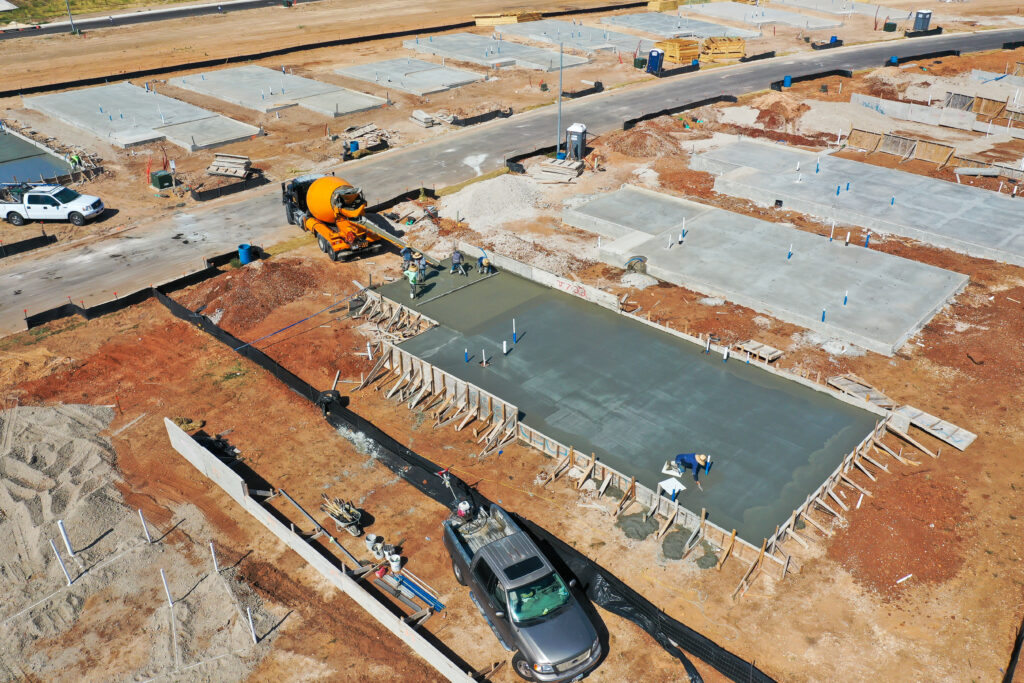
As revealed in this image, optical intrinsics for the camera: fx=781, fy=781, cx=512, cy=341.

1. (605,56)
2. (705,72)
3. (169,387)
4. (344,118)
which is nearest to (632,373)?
(169,387)

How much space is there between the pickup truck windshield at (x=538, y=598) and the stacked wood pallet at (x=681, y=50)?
192 ft

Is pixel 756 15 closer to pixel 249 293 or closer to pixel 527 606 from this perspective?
pixel 249 293

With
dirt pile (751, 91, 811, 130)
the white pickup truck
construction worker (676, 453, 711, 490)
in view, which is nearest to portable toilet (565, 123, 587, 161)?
dirt pile (751, 91, 811, 130)

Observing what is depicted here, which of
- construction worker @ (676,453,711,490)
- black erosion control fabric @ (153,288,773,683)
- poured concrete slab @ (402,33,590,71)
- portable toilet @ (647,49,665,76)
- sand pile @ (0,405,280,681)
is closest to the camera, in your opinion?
black erosion control fabric @ (153,288,773,683)

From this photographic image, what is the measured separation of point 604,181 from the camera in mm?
41875

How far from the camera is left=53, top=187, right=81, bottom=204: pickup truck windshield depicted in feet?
123

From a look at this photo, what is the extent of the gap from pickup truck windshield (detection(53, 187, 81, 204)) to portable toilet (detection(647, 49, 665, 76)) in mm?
42654

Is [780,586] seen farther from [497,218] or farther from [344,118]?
[344,118]

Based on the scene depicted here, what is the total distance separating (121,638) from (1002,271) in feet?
110

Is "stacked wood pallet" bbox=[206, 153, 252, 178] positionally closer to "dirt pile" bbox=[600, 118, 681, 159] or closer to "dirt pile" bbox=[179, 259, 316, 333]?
"dirt pile" bbox=[179, 259, 316, 333]

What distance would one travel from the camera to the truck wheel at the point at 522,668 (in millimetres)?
15648

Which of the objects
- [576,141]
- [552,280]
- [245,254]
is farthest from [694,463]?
[576,141]

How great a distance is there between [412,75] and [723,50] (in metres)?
27.0

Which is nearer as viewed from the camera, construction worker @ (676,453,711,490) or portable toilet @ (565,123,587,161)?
construction worker @ (676,453,711,490)
